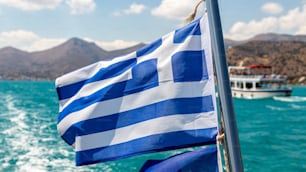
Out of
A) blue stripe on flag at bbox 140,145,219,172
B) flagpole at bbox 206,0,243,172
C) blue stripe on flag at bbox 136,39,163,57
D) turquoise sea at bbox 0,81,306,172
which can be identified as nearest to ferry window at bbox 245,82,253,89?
turquoise sea at bbox 0,81,306,172

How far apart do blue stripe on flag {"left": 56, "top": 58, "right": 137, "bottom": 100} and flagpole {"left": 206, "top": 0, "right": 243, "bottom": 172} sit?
1171 millimetres

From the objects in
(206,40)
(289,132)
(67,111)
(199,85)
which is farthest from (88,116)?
(289,132)

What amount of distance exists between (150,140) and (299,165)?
Result: 486 inches

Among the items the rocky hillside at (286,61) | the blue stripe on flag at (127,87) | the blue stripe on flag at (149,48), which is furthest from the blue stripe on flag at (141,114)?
the rocky hillside at (286,61)

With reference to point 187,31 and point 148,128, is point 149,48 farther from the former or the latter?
point 148,128

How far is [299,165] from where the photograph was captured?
1426cm

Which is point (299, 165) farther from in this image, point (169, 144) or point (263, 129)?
point (169, 144)

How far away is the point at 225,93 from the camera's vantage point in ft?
9.24

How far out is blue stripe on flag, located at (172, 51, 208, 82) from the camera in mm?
3543

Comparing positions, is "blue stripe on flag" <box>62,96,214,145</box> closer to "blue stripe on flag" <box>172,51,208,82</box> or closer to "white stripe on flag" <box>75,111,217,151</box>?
"white stripe on flag" <box>75,111,217,151</box>

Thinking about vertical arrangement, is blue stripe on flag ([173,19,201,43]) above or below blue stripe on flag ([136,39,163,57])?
above

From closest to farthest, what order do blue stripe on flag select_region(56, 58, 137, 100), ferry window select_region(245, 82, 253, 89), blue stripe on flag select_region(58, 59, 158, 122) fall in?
blue stripe on flag select_region(58, 59, 158, 122), blue stripe on flag select_region(56, 58, 137, 100), ferry window select_region(245, 82, 253, 89)

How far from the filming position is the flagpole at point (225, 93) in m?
2.77

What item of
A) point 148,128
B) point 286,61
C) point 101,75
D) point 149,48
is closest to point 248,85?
point 149,48
